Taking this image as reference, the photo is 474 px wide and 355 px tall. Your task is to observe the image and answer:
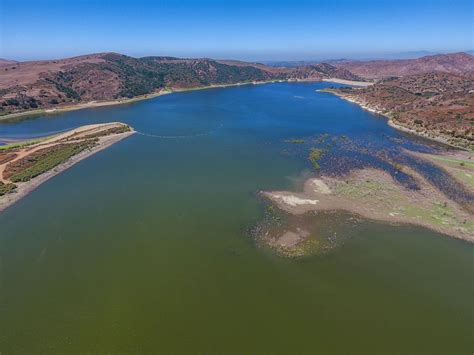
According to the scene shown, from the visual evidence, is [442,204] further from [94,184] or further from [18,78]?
[18,78]

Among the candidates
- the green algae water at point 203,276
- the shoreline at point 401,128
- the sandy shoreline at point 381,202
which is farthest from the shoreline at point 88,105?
the sandy shoreline at point 381,202

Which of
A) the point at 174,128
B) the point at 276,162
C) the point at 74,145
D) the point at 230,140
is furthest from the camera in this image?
the point at 174,128

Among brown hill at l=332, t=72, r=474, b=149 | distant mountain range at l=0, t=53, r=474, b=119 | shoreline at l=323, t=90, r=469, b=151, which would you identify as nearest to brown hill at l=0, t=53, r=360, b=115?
distant mountain range at l=0, t=53, r=474, b=119

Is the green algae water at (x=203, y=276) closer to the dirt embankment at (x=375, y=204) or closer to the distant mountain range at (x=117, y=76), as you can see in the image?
the dirt embankment at (x=375, y=204)

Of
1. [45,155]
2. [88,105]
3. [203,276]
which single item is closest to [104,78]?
[88,105]

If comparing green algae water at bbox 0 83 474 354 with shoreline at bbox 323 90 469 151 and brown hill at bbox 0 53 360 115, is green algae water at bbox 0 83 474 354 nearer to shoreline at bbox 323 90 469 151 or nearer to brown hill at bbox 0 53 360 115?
shoreline at bbox 323 90 469 151

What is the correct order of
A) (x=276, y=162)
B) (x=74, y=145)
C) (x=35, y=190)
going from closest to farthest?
(x=35, y=190), (x=276, y=162), (x=74, y=145)

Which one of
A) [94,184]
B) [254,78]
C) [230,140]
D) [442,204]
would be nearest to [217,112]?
[230,140]
